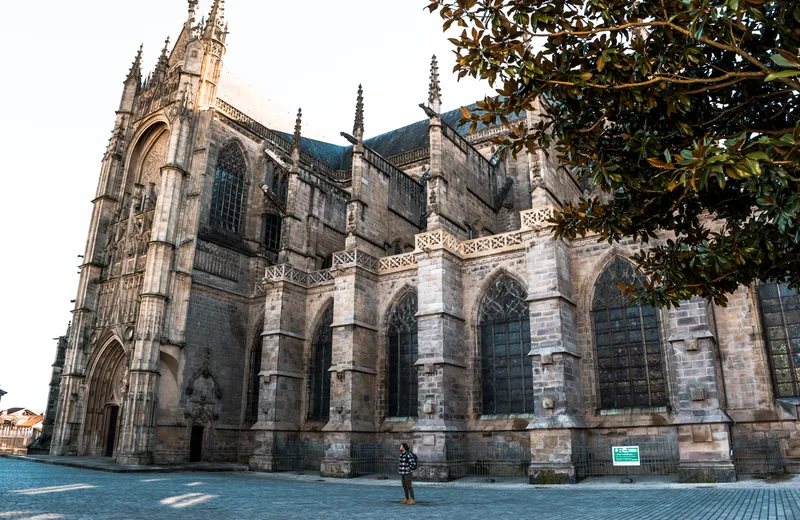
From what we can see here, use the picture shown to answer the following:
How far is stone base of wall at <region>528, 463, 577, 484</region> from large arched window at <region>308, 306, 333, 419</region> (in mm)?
8537

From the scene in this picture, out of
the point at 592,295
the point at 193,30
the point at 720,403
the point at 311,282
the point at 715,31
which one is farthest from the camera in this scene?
the point at 193,30

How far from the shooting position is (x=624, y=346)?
50.7 feet

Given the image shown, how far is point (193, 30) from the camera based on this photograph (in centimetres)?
2541

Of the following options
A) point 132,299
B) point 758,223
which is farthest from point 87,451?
point 758,223

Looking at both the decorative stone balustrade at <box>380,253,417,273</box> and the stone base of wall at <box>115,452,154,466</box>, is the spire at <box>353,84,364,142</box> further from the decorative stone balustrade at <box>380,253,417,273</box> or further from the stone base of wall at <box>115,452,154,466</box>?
the stone base of wall at <box>115,452,154,466</box>

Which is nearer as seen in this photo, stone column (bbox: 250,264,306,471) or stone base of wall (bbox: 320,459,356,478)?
stone base of wall (bbox: 320,459,356,478)

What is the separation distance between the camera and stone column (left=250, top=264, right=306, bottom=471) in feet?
63.6

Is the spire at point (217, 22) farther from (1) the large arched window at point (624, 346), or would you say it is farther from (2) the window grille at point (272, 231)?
(1) the large arched window at point (624, 346)

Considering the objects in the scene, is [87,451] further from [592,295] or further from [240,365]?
[592,295]

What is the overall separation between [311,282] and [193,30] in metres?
12.9

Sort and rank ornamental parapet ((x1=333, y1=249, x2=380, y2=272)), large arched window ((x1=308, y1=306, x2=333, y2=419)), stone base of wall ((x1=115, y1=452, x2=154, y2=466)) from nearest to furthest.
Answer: stone base of wall ((x1=115, y1=452, x2=154, y2=466)) < ornamental parapet ((x1=333, y1=249, x2=380, y2=272)) < large arched window ((x1=308, y1=306, x2=333, y2=419))

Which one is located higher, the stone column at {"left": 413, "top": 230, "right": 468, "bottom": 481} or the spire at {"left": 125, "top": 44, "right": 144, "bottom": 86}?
the spire at {"left": 125, "top": 44, "right": 144, "bottom": 86}

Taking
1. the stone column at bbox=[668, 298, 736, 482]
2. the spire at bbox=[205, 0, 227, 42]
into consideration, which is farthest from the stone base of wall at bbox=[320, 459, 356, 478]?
the spire at bbox=[205, 0, 227, 42]

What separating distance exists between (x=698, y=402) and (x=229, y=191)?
760 inches
